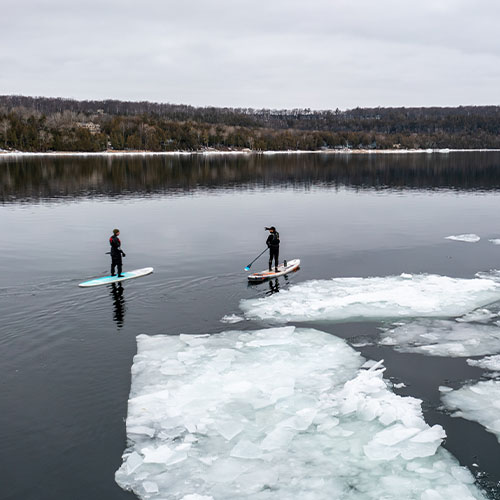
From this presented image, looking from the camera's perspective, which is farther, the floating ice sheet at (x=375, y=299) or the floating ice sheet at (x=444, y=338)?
the floating ice sheet at (x=375, y=299)

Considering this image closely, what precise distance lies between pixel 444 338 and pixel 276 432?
883 centimetres

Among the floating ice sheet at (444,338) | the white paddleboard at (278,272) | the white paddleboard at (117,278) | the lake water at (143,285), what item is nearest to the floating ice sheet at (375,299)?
the lake water at (143,285)

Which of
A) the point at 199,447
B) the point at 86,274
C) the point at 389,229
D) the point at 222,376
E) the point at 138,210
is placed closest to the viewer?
the point at 199,447

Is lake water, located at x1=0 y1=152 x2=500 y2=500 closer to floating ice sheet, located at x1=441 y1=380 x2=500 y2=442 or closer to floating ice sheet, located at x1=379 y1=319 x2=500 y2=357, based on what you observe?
floating ice sheet, located at x1=441 y1=380 x2=500 y2=442

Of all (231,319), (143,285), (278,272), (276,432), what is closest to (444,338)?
(231,319)

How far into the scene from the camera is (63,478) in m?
10.8

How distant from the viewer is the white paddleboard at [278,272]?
2628 centimetres

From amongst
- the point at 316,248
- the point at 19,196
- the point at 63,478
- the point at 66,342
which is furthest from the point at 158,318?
the point at 19,196

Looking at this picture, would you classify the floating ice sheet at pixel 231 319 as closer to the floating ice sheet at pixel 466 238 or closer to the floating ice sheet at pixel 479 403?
the floating ice sheet at pixel 479 403

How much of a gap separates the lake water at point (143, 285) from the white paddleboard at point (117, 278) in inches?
23.9

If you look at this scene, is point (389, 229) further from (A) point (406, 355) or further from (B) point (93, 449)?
(B) point (93, 449)

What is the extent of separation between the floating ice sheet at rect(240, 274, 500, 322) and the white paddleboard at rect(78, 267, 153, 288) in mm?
6988

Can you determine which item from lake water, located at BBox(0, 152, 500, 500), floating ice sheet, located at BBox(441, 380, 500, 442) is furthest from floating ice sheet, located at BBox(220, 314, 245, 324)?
floating ice sheet, located at BBox(441, 380, 500, 442)

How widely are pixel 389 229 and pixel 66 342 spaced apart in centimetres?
3207
